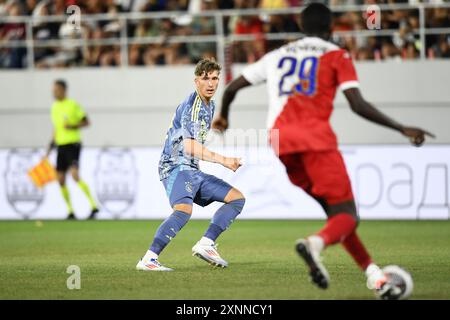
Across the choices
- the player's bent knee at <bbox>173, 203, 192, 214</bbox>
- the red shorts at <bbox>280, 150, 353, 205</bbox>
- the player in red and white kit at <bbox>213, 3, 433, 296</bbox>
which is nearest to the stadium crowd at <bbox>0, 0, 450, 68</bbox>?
the player's bent knee at <bbox>173, 203, 192, 214</bbox>

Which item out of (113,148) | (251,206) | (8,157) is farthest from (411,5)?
(8,157)

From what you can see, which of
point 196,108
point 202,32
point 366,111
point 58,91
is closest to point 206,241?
point 196,108

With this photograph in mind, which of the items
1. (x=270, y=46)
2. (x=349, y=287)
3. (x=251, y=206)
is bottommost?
(x=251, y=206)

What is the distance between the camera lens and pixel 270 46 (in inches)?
808

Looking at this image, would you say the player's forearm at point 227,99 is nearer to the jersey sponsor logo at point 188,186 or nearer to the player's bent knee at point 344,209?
the player's bent knee at point 344,209

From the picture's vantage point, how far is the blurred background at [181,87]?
59.3 feet

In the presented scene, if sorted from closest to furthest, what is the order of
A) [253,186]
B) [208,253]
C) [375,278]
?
[375,278] < [208,253] < [253,186]

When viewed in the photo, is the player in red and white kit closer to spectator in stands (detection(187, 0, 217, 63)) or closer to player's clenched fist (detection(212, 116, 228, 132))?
player's clenched fist (detection(212, 116, 228, 132))

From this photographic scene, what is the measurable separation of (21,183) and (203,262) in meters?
9.23

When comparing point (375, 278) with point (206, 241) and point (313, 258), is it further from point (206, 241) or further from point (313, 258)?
point (206, 241)

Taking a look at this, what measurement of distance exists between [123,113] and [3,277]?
12.4 meters

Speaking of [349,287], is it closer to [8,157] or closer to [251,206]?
[251,206]

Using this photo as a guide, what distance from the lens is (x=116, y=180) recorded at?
19.2 metres

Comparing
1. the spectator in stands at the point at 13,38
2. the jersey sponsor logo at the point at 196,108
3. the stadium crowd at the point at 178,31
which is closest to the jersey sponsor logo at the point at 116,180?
the stadium crowd at the point at 178,31
